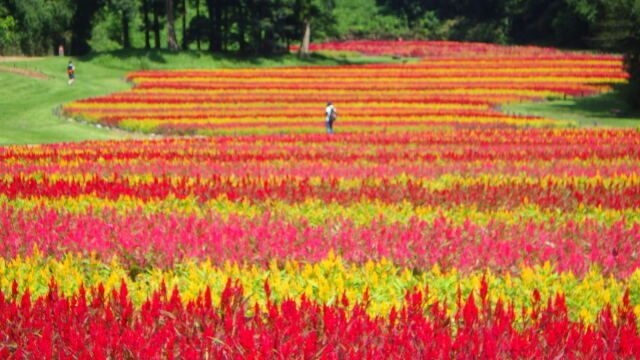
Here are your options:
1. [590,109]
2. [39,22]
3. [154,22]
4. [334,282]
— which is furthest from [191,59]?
[334,282]

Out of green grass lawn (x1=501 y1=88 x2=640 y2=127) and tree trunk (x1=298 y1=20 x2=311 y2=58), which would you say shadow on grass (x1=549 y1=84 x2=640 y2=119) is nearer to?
green grass lawn (x1=501 y1=88 x2=640 y2=127)

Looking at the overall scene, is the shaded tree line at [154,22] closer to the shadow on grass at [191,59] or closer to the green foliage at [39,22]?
the green foliage at [39,22]

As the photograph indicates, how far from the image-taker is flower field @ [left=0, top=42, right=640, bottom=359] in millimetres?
5023

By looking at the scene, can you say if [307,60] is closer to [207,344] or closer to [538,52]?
[538,52]

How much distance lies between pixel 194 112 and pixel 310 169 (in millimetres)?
17293

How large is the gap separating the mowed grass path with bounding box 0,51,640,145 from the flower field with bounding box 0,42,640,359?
7913 millimetres

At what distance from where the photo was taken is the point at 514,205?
1095cm

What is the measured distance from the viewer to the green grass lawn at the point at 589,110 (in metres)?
28.8

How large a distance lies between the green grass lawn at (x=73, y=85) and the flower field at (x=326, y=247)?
782 centimetres

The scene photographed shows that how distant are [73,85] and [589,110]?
1055 inches

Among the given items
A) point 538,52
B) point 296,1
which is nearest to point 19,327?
point 296,1

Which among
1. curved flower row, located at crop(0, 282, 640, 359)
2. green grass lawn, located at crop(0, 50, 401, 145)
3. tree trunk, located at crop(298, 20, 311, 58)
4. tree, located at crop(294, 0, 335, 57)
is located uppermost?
tree, located at crop(294, 0, 335, 57)

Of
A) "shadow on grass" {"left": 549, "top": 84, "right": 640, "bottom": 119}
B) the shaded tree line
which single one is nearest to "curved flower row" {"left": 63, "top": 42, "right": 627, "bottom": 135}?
"shadow on grass" {"left": 549, "top": 84, "right": 640, "bottom": 119}

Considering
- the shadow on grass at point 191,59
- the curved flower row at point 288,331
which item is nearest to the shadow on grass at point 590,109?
the curved flower row at point 288,331
